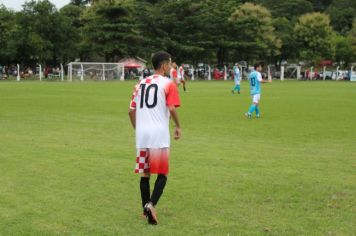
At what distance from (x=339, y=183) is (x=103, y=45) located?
5446cm

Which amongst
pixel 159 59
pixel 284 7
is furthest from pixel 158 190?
pixel 284 7

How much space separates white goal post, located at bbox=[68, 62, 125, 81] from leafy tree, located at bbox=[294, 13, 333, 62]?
85.9 feet

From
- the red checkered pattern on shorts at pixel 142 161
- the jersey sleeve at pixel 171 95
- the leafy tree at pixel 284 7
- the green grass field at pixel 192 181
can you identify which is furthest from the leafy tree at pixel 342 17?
the red checkered pattern on shorts at pixel 142 161

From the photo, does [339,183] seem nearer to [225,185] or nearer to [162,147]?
[225,185]

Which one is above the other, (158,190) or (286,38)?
(286,38)

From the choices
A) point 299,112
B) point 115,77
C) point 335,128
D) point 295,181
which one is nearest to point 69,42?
point 115,77

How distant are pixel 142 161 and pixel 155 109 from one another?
0.63 m

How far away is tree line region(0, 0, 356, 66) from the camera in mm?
60781

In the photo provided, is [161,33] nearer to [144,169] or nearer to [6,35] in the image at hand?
[6,35]

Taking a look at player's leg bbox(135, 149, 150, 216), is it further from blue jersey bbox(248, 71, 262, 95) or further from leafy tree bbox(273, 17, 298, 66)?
leafy tree bbox(273, 17, 298, 66)

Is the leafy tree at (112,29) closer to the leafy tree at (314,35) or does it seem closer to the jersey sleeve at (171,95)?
the leafy tree at (314,35)

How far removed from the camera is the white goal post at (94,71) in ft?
178

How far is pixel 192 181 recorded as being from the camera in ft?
26.4

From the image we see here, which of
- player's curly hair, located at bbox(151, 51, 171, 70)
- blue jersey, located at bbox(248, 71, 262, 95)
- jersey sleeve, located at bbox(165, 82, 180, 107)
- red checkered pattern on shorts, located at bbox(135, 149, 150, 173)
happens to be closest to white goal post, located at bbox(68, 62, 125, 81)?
blue jersey, located at bbox(248, 71, 262, 95)
